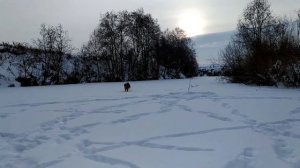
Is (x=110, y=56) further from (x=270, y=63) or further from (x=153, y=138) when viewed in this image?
(x=153, y=138)

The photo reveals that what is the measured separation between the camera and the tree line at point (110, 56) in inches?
1097

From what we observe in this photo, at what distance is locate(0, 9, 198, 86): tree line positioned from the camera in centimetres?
2786

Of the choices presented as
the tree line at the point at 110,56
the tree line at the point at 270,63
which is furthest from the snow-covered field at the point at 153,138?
the tree line at the point at 110,56

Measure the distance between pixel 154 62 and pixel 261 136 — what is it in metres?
33.0

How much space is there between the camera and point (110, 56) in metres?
34.3

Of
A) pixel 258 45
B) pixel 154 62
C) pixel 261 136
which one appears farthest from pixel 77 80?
pixel 261 136

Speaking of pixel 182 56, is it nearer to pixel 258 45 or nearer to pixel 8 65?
pixel 8 65

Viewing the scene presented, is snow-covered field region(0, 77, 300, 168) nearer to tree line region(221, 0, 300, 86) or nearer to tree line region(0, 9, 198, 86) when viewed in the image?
tree line region(221, 0, 300, 86)

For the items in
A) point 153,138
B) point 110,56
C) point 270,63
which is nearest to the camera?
point 153,138

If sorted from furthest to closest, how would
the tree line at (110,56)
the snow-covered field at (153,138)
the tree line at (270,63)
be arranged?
1. the tree line at (110,56)
2. the tree line at (270,63)
3. the snow-covered field at (153,138)

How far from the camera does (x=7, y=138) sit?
19.7 feet

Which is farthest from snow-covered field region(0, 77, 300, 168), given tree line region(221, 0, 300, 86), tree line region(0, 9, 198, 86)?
tree line region(0, 9, 198, 86)

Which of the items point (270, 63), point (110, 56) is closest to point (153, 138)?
point (270, 63)

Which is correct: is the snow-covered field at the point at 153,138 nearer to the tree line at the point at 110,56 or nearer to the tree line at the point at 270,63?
the tree line at the point at 270,63
